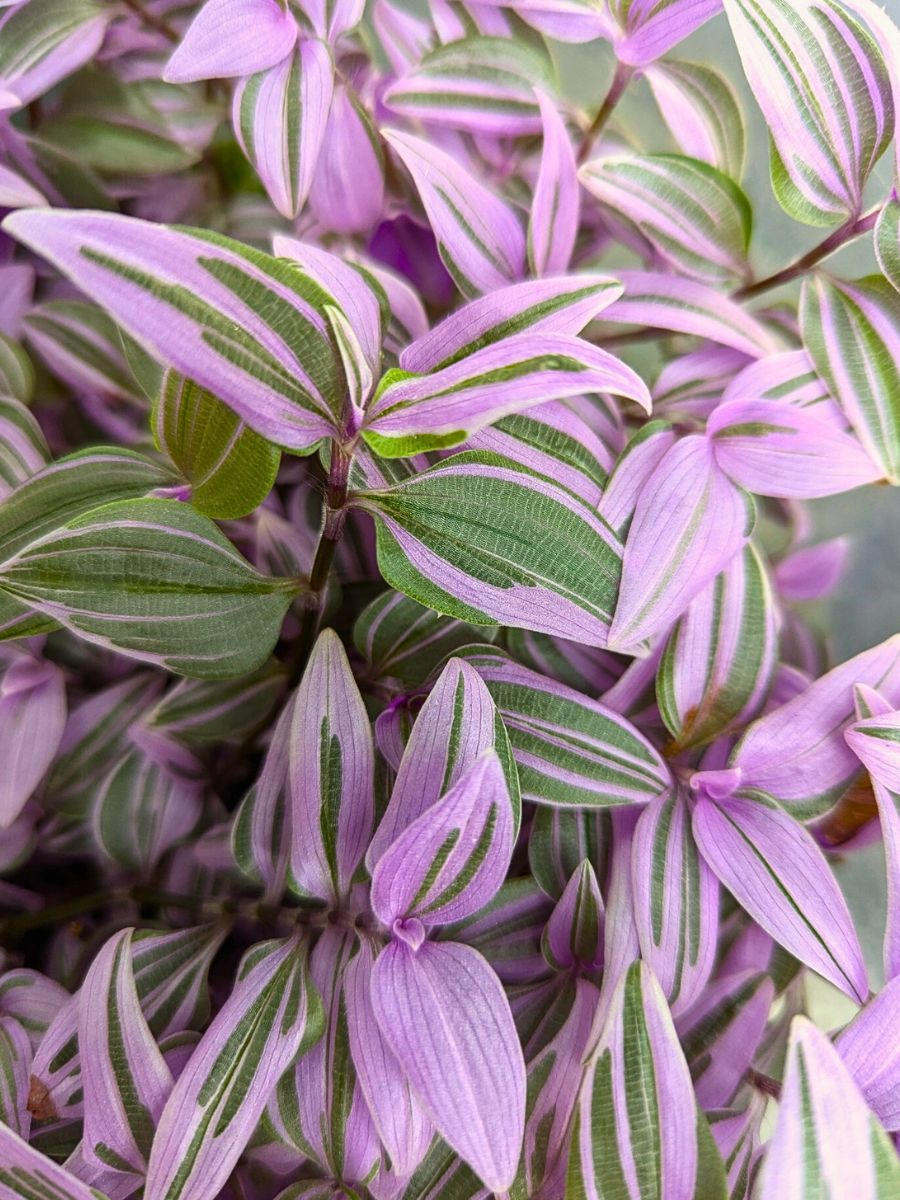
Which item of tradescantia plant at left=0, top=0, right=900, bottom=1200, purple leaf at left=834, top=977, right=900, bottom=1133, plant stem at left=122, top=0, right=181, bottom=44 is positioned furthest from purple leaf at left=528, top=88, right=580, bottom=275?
purple leaf at left=834, top=977, right=900, bottom=1133

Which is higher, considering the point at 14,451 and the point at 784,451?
the point at 784,451

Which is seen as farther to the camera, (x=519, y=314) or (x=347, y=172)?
(x=347, y=172)

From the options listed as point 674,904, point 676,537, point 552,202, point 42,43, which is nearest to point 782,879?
point 674,904

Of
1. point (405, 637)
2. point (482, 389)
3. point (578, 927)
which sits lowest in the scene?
Result: point (578, 927)

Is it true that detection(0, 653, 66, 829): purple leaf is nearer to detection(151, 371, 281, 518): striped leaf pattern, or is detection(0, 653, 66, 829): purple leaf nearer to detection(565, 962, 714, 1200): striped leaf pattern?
detection(151, 371, 281, 518): striped leaf pattern

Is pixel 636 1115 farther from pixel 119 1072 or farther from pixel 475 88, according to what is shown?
pixel 475 88

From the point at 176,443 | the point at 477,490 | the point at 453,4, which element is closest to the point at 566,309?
the point at 477,490

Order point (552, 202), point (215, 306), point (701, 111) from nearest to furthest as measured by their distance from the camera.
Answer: point (215, 306)
point (552, 202)
point (701, 111)
